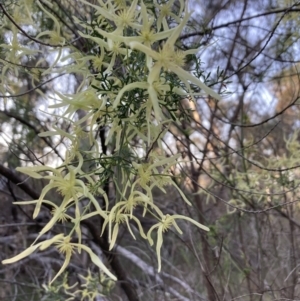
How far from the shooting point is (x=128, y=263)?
2326mm

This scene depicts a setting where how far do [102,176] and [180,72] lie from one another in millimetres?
182

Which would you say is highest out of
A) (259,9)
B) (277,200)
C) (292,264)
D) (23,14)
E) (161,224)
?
(259,9)

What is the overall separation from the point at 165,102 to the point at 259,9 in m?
1.22

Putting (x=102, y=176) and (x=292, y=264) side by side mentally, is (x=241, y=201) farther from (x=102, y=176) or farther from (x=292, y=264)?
(x=102, y=176)

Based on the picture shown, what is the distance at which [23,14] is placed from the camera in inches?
32.2

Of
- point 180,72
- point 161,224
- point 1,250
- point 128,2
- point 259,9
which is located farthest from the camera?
point 1,250

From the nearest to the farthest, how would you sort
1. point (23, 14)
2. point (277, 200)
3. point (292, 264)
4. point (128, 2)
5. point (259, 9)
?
point (128, 2)
point (23, 14)
point (277, 200)
point (292, 264)
point (259, 9)

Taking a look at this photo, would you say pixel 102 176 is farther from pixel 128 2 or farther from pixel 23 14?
pixel 23 14

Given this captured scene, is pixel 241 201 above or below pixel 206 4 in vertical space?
below

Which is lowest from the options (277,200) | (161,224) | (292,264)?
(161,224)

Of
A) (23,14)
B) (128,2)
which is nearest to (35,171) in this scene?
(128,2)

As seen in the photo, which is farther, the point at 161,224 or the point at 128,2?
the point at 128,2

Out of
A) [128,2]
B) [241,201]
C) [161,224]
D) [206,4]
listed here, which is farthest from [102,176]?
[206,4]

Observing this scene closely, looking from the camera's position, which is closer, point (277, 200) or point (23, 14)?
point (23, 14)
